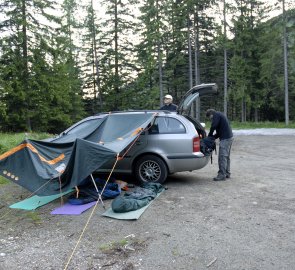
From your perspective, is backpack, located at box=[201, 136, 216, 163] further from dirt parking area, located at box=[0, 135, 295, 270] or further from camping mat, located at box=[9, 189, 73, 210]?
camping mat, located at box=[9, 189, 73, 210]

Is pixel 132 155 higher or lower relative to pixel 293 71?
lower

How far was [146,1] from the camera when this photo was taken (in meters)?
30.6

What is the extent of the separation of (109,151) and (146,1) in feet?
91.3

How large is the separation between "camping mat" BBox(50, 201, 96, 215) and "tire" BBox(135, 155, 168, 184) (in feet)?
5.56

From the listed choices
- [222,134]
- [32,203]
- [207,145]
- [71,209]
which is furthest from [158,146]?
[32,203]

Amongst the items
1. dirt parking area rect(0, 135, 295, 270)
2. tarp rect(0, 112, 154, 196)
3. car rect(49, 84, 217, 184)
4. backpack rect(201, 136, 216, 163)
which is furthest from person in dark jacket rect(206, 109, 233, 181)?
tarp rect(0, 112, 154, 196)

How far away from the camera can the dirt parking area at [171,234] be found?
152 inches

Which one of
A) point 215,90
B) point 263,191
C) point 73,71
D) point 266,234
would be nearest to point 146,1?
point 73,71

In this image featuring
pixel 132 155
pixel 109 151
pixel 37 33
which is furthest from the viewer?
pixel 37 33

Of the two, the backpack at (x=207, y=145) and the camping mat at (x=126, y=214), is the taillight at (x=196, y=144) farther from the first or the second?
the camping mat at (x=126, y=214)

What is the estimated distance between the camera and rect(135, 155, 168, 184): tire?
7.38 metres

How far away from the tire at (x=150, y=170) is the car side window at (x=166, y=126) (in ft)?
2.05

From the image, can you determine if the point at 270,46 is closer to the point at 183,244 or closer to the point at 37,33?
the point at 37,33

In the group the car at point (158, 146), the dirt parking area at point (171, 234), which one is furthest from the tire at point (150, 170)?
the dirt parking area at point (171, 234)
